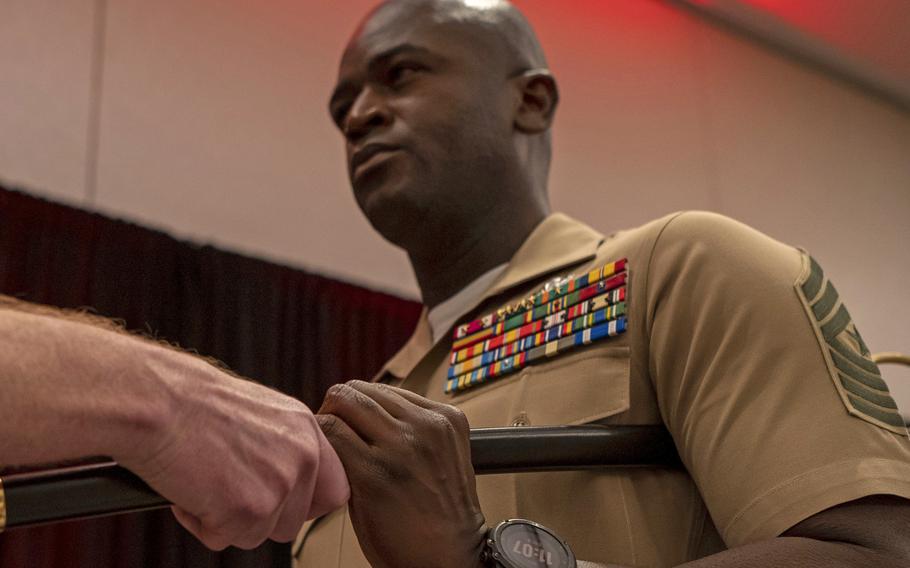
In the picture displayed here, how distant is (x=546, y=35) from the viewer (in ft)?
14.0

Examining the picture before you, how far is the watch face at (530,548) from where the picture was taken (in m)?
0.94

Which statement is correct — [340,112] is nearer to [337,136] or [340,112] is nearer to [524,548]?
[524,548]

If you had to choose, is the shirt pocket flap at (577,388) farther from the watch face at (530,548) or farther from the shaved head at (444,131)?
the shaved head at (444,131)

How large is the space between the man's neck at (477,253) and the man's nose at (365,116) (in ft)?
0.60

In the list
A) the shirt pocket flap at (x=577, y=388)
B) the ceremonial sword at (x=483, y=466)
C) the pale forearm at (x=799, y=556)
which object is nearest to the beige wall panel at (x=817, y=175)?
the shirt pocket flap at (x=577, y=388)

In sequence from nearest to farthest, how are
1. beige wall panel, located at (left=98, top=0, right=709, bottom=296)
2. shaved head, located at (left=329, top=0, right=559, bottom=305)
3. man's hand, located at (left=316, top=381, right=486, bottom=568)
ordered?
man's hand, located at (left=316, top=381, right=486, bottom=568), shaved head, located at (left=329, top=0, right=559, bottom=305), beige wall panel, located at (left=98, top=0, right=709, bottom=296)

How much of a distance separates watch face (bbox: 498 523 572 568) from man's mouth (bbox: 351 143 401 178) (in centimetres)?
68

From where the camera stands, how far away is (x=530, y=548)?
962 mm

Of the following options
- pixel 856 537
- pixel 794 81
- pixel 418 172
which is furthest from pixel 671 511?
pixel 794 81

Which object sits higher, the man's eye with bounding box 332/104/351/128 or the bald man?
the man's eye with bounding box 332/104/351/128

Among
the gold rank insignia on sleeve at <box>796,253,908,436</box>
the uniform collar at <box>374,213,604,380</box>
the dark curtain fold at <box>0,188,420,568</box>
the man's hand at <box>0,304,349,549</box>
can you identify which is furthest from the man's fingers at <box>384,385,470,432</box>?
the dark curtain fold at <box>0,188,420,568</box>

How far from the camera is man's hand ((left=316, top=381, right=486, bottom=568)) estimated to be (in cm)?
93

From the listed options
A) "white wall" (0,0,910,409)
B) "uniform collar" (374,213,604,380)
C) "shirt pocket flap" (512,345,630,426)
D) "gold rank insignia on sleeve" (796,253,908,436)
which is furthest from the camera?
"white wall" (0,0,910,409)

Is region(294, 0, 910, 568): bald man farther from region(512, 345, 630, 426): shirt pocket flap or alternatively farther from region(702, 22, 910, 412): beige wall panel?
region(702, 22, 910, 412): beige wall panel
